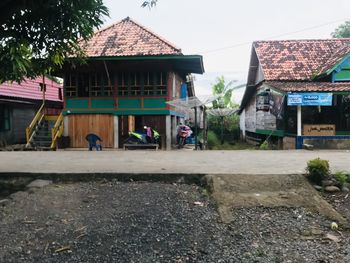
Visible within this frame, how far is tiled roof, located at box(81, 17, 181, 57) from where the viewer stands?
15.5 meters

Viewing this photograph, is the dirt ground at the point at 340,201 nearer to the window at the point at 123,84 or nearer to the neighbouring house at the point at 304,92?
the neighbouring house at the point at 304,92

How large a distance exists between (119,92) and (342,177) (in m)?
11.6

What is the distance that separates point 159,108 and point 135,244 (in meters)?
11.6

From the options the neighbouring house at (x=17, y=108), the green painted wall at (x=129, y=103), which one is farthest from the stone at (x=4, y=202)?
the neighbouring house at (x=17, y=108)

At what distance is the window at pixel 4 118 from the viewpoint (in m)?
19.4

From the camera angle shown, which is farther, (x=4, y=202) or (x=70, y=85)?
(x=70, y=85)

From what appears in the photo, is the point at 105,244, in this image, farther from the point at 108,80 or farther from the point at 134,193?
the point at 108,80

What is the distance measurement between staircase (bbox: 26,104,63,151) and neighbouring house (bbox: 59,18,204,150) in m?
0.50

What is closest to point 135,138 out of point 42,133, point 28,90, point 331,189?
point 42,133

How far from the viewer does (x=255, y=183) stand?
6688mm

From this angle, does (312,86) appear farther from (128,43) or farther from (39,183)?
(39,183)

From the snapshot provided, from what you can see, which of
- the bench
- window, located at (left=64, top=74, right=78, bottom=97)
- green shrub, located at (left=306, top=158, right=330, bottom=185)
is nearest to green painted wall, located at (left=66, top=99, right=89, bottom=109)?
window, located at (left=64, top=74, right=78, bottom=97)

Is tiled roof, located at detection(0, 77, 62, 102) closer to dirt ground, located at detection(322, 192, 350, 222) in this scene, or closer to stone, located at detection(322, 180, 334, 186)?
stone, located at detection(322, 180, 334, 186)

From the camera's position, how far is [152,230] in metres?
5.22
